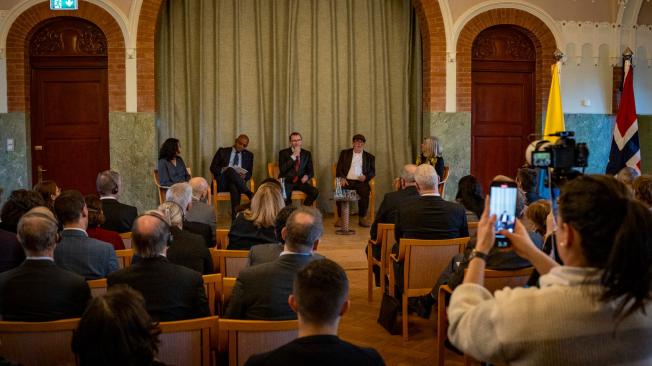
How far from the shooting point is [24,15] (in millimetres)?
8516

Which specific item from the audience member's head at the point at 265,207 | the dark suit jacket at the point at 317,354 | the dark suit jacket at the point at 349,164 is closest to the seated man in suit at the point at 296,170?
the dark suit jacket at the point at 349,164

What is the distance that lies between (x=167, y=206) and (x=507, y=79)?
6912mm

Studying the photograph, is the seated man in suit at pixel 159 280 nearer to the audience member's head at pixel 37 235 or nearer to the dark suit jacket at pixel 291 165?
the audience member's head at pixel 37 235

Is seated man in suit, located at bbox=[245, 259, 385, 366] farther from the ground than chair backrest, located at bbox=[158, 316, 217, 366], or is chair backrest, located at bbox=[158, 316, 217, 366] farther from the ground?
seated man in suit, located at bbox=[245, 259, 385, 366]

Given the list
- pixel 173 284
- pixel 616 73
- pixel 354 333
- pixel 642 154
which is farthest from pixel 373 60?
pixel 173 284

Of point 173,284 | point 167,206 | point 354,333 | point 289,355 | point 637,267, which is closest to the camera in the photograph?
point 637,267

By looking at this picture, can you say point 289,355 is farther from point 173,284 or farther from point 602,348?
point 173,284

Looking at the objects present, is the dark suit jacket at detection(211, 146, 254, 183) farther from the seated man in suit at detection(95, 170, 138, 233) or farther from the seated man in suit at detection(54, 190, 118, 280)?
the seated man in suit at detection(54, 190, 118, 280)

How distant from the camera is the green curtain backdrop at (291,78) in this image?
9633 millimetres

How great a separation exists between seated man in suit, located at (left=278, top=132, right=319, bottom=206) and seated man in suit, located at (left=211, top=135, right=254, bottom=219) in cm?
47

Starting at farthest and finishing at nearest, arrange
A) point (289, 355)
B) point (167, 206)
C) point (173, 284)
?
1. point (167, 206)
2. point (173, 284)
3. point (289, 355)

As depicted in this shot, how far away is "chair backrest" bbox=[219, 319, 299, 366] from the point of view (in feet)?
8.32

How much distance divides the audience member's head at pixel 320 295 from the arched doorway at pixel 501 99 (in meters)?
8.08

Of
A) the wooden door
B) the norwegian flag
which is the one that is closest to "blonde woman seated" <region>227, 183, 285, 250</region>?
the wooden door
